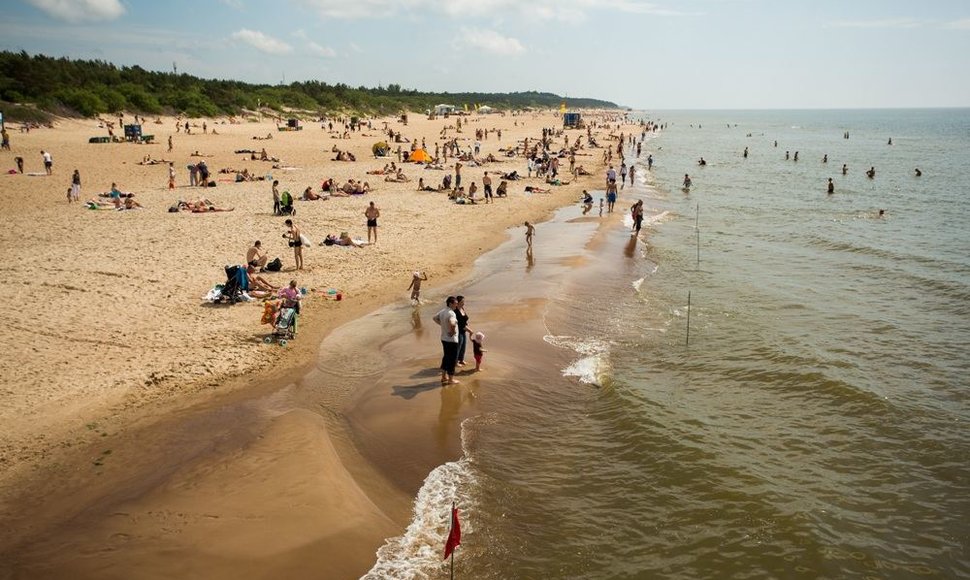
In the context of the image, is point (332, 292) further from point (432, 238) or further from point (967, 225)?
point (967, 225)

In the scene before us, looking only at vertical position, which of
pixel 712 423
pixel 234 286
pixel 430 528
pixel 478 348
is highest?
pixel 234 286

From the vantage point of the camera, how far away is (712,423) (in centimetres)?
1014

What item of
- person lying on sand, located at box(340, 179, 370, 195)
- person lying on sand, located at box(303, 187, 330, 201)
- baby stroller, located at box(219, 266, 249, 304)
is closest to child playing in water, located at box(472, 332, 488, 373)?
baby stroller, located at box(219, 266, 249, 304)

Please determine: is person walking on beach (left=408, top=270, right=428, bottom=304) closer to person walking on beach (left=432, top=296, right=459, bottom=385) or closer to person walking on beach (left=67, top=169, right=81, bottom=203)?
person walking on beach (left=432, top=296, right=459, bottom=385)

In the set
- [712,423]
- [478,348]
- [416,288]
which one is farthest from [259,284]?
[712,423]

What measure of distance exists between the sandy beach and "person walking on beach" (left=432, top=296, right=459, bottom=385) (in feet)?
2.00

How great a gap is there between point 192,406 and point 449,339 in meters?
4.43

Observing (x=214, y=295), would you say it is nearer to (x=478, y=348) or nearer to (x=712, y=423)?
(x=478, y=348)

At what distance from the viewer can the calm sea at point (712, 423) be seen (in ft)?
23.4

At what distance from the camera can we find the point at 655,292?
1769cm

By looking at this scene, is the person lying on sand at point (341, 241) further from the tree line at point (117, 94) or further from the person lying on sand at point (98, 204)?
the tree line at point (117, 94)

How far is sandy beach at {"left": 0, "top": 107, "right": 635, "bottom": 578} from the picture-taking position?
6691 millimetres

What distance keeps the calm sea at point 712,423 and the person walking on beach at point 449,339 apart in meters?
0.86

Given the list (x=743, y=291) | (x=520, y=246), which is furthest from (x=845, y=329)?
(x=520, y=246)
